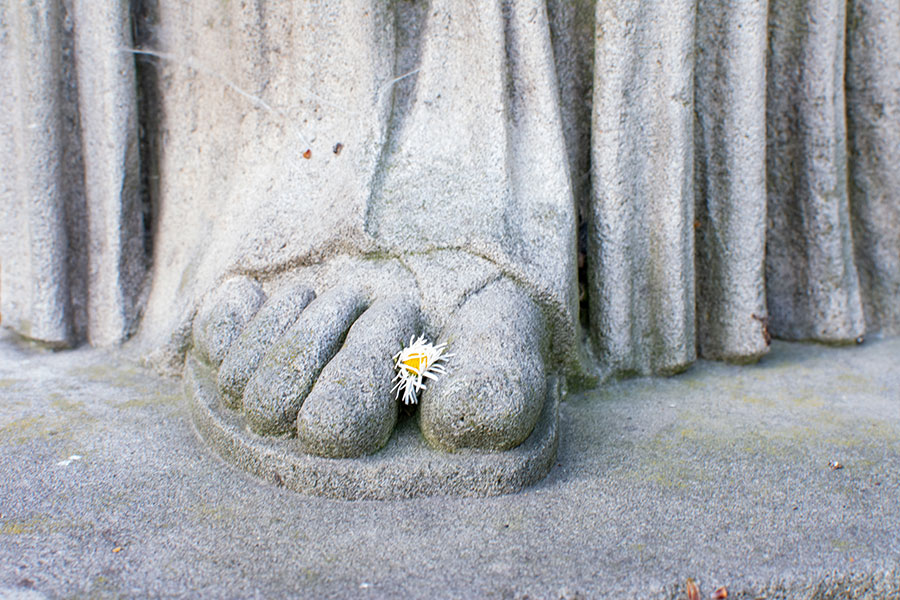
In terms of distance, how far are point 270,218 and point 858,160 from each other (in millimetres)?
1148

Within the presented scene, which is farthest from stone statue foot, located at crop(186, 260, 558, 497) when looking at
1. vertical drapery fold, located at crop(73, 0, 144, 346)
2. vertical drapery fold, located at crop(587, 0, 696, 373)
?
vertical drapery fold, located at crop(73, 0, 144, 346)

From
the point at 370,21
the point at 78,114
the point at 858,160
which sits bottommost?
the point at 858,160

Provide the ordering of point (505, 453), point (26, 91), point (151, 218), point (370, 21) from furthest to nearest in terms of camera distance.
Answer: point (151, 218) → point (26, 91) → point (370, 21) → point (505, 453)

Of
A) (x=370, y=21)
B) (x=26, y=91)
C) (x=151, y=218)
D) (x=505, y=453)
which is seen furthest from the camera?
(x=151, y=218)

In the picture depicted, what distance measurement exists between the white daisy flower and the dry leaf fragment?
364 mm

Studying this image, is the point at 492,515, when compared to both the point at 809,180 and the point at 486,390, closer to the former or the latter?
the point at 486,390

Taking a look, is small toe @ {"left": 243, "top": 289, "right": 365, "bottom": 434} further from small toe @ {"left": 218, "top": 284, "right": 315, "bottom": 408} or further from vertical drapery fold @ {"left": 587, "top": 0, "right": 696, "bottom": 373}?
vertical drapery fold @ {"left": 587, "top": 0, "right": 696, "bottom": 373}

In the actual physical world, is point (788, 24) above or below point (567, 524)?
above

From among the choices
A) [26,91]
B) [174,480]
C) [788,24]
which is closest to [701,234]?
[788,24]

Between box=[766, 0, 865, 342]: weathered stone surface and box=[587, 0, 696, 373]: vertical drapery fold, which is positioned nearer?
box=[587, 0, 696, 373]: vertical drapery fold

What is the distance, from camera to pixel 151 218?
5.05 ft

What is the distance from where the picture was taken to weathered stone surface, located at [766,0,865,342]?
4.73 feet

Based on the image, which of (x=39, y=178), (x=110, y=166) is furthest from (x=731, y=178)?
(x=39, y=178)

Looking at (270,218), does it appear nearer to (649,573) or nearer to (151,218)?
(151,218)
